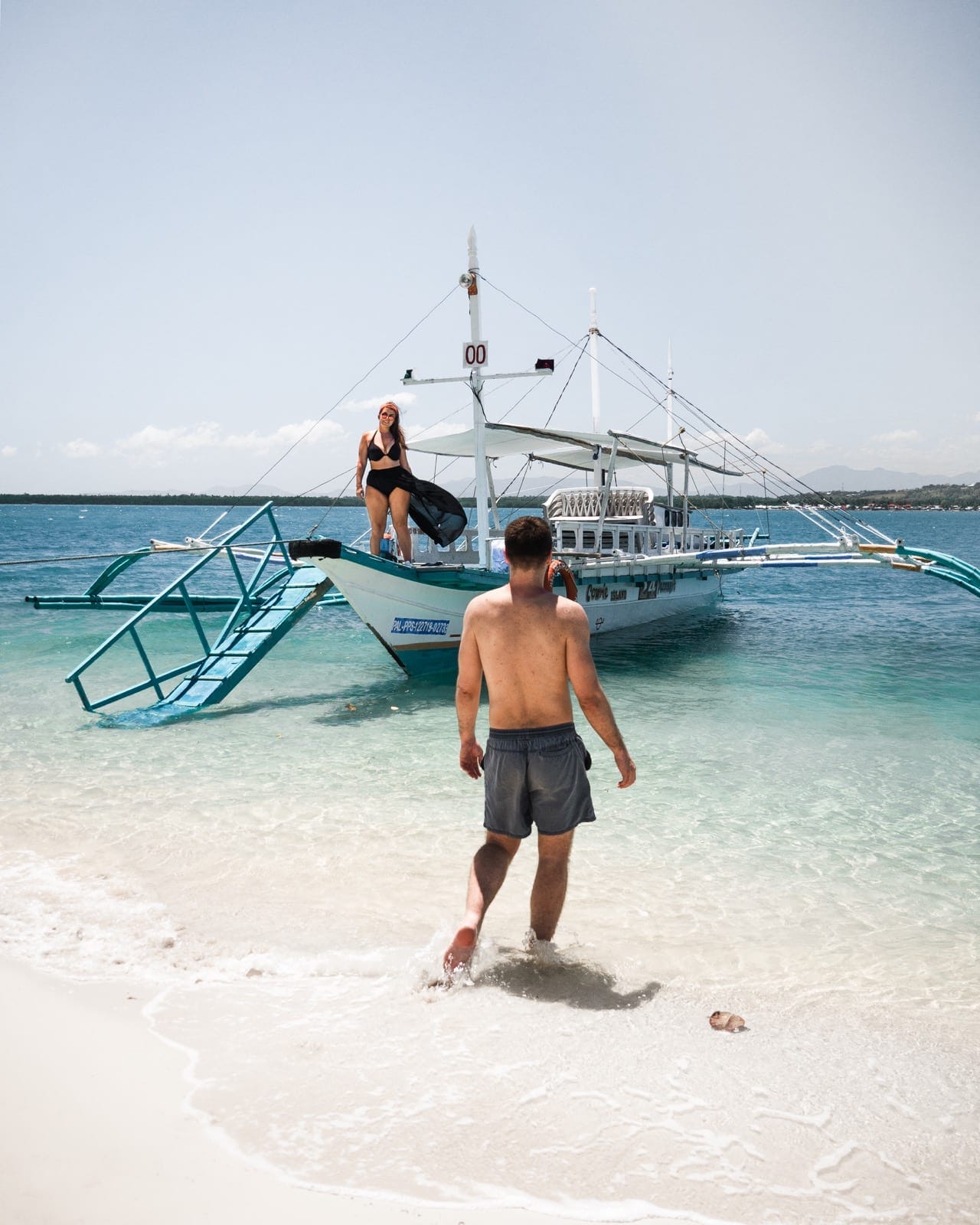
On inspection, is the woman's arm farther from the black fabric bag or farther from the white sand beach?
the white sand beach

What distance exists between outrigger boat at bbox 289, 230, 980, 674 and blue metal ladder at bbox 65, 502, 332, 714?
0.70 m

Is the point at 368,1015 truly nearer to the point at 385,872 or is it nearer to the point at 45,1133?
the point at 45,1133

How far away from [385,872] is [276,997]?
201 cm

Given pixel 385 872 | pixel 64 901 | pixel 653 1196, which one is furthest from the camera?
pixel 385 872

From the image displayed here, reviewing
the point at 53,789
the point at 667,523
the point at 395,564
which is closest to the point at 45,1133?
the point at 53,789

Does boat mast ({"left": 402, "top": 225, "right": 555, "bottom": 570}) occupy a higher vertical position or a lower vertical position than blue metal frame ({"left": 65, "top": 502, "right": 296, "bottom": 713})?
higher

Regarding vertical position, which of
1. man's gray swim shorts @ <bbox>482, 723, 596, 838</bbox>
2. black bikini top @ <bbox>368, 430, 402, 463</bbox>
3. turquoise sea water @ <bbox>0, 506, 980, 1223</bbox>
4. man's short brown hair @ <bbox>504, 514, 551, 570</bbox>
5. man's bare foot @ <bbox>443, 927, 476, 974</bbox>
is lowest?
turquoise sea water @ <bbox>0, 506, 980, 1223</bbox>

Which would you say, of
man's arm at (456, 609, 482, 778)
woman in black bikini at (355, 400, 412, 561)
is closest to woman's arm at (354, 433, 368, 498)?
woman in black bikini at (355, 400, 412, 561)

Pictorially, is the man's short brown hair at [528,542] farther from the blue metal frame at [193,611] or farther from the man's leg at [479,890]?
the blue metal frame at [193,611]

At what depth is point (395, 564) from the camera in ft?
40.4

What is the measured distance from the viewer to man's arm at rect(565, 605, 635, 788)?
352 centimetres

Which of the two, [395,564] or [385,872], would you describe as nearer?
[385,872]

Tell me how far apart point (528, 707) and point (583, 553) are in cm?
1324

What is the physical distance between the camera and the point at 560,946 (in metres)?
4.45
